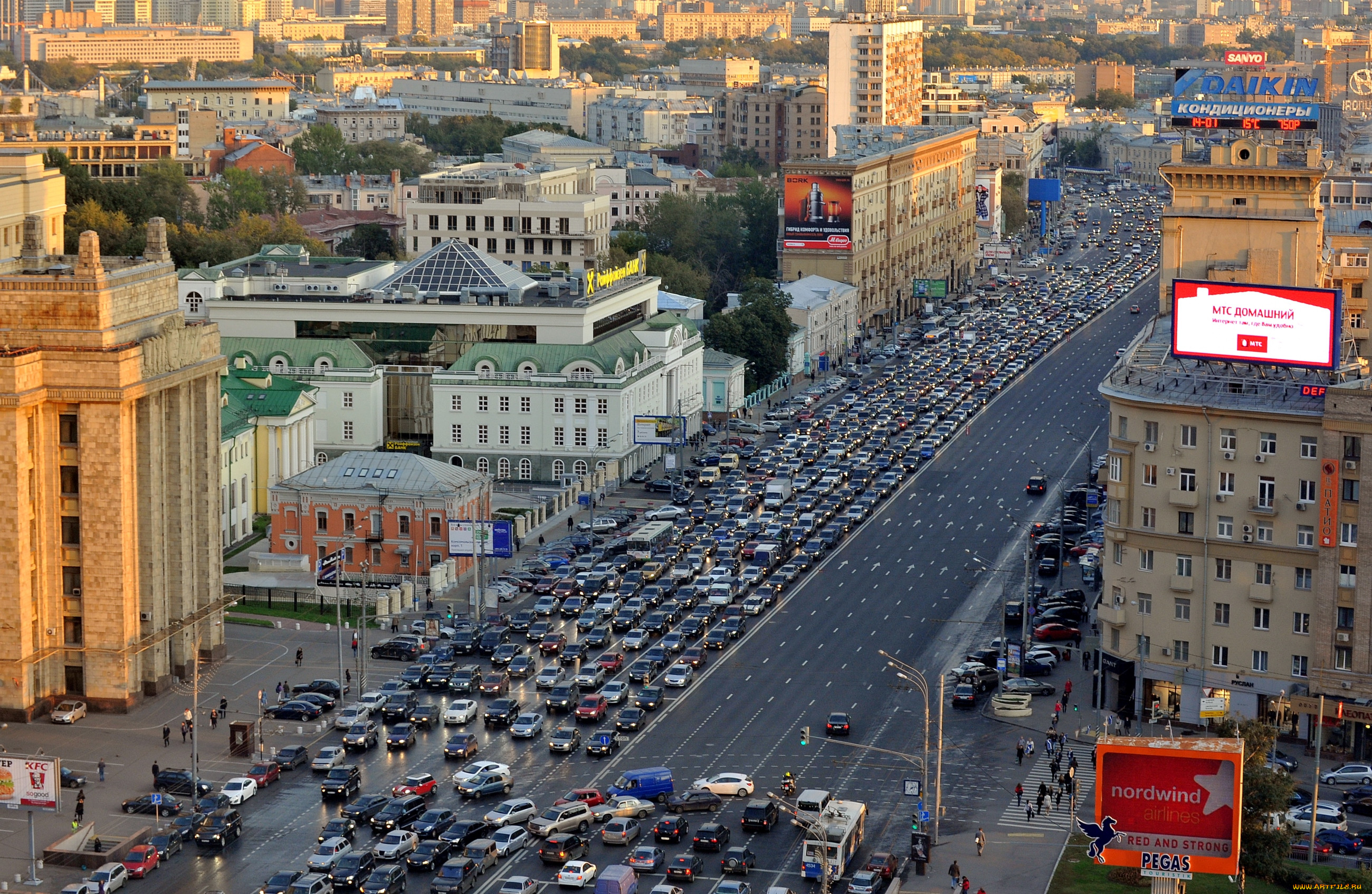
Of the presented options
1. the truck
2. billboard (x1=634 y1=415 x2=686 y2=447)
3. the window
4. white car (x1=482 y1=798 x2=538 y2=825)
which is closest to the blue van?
white car (x1=482 y1=798 x2=538 y2=825)

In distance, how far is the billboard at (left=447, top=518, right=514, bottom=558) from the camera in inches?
4663

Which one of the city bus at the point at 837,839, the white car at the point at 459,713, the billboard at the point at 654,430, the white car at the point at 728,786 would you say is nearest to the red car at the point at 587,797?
the white car at the point at 728,786

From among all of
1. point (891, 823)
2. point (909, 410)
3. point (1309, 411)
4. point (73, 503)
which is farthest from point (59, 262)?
point (909, 410)

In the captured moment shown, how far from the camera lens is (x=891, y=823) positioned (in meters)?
87.8

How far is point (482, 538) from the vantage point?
11894cm

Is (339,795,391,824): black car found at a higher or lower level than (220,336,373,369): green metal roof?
lower

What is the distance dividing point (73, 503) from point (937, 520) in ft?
197

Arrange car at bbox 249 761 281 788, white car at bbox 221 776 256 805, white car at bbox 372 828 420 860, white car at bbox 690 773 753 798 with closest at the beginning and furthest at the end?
1. white car at bbox 372 828 420 860
2. white car at bbox 221 776 256 805
3. white car at bbox 690 773 753 798
4. car at bbox 249 761 281 788

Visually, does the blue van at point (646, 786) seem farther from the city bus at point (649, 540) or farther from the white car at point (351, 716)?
the city bus at point (649, 540)

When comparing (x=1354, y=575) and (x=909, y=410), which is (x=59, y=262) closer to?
(x=1354, y=575)

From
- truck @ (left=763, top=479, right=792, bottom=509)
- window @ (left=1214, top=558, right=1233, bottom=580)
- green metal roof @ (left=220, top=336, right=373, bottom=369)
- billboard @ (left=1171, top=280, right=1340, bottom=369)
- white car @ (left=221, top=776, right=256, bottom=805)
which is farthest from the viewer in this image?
green metal roof @ (left=220, top=336, right=373, bottom=369)

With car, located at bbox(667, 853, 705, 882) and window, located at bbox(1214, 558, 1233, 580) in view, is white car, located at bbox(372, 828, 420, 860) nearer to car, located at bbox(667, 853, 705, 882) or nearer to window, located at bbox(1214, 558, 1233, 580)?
car, located at bbox(667, 853, 705, 882)

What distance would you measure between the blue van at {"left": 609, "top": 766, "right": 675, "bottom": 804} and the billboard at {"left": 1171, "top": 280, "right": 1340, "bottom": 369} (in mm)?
31690

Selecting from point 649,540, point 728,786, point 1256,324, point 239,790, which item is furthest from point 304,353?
point 1256,324
